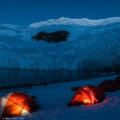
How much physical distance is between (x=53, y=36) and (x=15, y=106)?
38859 millimetres

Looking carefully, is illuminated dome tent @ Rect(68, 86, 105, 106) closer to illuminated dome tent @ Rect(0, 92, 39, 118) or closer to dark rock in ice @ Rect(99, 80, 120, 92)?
illuminated dome tent @ Rect(0, 92, 39, 118)

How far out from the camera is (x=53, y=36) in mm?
44469

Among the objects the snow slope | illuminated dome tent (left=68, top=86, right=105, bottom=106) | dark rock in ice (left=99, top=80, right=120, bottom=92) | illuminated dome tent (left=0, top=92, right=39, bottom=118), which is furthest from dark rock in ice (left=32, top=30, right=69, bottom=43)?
illuminated dome tent (left=0, top=92, right=39, bottom=118)

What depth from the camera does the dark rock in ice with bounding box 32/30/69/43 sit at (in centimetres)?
4260

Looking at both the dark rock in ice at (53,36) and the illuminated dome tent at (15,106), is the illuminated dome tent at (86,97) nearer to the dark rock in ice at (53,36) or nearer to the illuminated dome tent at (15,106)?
the illuminated dome tent at (15,106)

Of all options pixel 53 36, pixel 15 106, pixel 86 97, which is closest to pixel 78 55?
pixel 53 36

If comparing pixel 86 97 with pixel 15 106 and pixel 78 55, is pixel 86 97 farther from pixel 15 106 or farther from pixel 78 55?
pixel 78 55

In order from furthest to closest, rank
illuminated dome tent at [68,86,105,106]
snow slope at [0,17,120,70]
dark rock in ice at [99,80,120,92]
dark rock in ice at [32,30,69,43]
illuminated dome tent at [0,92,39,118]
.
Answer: dark rock in ice at [32,30,69,43] → snow slope at [0,17,120,70] → dark rock in ice at [99,80,120,92] → illuminated dome tent at [68,86,105,106] → illuminated dome tent at [0,92,39,118]

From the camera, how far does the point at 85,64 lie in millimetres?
29094

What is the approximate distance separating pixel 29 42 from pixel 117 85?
35670 millimetres

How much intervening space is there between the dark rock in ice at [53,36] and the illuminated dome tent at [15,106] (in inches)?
1392

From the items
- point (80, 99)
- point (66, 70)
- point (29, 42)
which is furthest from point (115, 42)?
point (80, 99)

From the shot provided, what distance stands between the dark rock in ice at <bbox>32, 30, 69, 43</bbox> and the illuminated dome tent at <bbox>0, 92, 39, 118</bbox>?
3535 cm

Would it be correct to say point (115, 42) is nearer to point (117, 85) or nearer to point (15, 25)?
point (117, 85)
